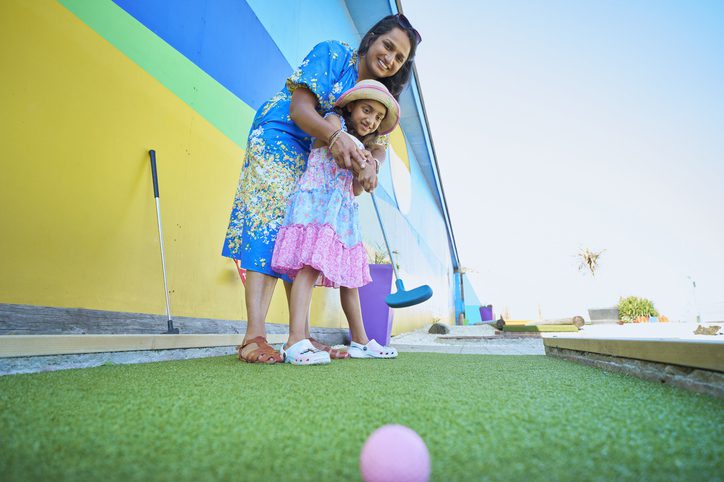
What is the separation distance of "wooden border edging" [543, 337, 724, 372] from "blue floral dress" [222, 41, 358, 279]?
1294 mm

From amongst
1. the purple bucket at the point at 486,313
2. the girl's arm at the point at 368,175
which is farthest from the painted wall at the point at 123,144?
the purple bucket at the point at 486,313

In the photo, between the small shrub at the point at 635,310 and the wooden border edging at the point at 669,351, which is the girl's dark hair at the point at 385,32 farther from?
the small shrub at the point at 635,310

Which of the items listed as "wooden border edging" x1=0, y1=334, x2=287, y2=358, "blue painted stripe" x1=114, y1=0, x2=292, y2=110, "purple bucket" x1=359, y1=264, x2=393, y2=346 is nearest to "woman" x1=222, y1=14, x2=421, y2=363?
"wooden border edging" x1=0, y1=334, x2=287, y2=358

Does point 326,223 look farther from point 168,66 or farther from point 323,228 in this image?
point 168,66

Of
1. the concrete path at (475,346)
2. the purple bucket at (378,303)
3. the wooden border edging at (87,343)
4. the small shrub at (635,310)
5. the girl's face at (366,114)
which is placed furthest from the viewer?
the small shrub at (635,310)

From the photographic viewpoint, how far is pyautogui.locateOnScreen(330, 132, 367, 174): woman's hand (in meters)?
1.56

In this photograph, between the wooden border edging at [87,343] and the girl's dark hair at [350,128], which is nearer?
the wooden border edging at [87,343]

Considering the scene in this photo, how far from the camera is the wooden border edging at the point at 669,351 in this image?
2.72ft

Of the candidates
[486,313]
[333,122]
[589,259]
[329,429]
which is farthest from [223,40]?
[589,259]

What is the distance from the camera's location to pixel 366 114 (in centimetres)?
174

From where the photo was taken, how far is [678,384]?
0.96 meters

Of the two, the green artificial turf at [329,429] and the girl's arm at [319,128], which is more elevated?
the girl's arm at [319,128]

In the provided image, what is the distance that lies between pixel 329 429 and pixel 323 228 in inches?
44.2

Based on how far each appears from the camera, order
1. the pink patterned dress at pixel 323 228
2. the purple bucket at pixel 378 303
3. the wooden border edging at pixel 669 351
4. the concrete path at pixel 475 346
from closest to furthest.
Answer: the wooden border edging at pixel 669 351
the pink patterned dress at pixel 323 228
the concrete path at pixel 475 346
the purple bucket at pixel 378 303
